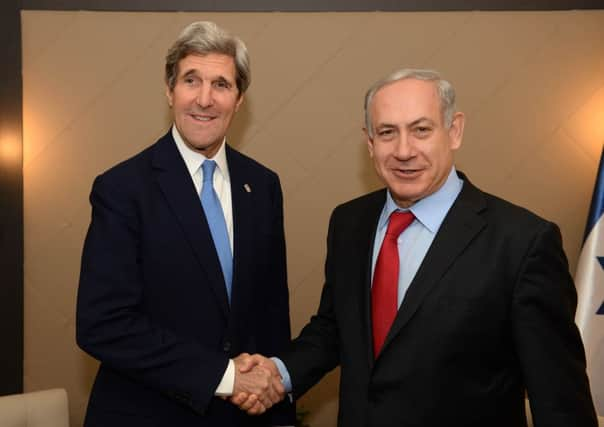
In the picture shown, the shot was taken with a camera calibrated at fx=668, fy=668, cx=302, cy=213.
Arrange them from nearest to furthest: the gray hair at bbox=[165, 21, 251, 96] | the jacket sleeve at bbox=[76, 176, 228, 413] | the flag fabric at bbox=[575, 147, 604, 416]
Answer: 1. the jacket sleeve at bbox=[76, 176, 228, 413]
2. the gray hair at bbox=[165, 21, 251, 96]
3. the flag fabric at bbox=[575, 147, 604, 416]

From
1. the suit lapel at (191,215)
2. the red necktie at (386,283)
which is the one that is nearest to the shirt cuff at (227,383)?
the suit lapel at (191,215)

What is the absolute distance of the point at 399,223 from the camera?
70.9 inches

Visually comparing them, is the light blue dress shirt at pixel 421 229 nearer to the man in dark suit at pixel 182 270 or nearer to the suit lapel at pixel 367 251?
the suit lapel at pixel 367 251

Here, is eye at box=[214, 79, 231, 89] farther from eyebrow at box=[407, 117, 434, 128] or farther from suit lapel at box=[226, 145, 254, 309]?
eyebrow at box=[407, 117, 434, 128]

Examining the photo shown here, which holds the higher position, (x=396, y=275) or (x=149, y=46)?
(x=149, y=46)

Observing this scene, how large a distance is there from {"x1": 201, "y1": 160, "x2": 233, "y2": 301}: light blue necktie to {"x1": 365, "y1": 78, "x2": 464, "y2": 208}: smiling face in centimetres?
56

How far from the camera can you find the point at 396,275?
1743mm

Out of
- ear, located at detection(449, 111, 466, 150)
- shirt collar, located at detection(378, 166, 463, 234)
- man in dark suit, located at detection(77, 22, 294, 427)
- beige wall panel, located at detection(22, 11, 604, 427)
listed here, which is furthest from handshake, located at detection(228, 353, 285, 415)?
beige wall panel, located at detection(22, 11, 604, 427)

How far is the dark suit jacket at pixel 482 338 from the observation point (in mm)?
1568

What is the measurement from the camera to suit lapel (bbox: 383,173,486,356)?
1644mm

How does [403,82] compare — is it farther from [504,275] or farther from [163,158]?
[163,158]

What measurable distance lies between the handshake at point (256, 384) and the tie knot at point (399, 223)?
2.02 feet

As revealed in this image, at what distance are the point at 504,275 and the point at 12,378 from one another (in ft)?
8.30

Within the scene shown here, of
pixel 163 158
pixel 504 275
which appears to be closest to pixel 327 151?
pixel 163 158
